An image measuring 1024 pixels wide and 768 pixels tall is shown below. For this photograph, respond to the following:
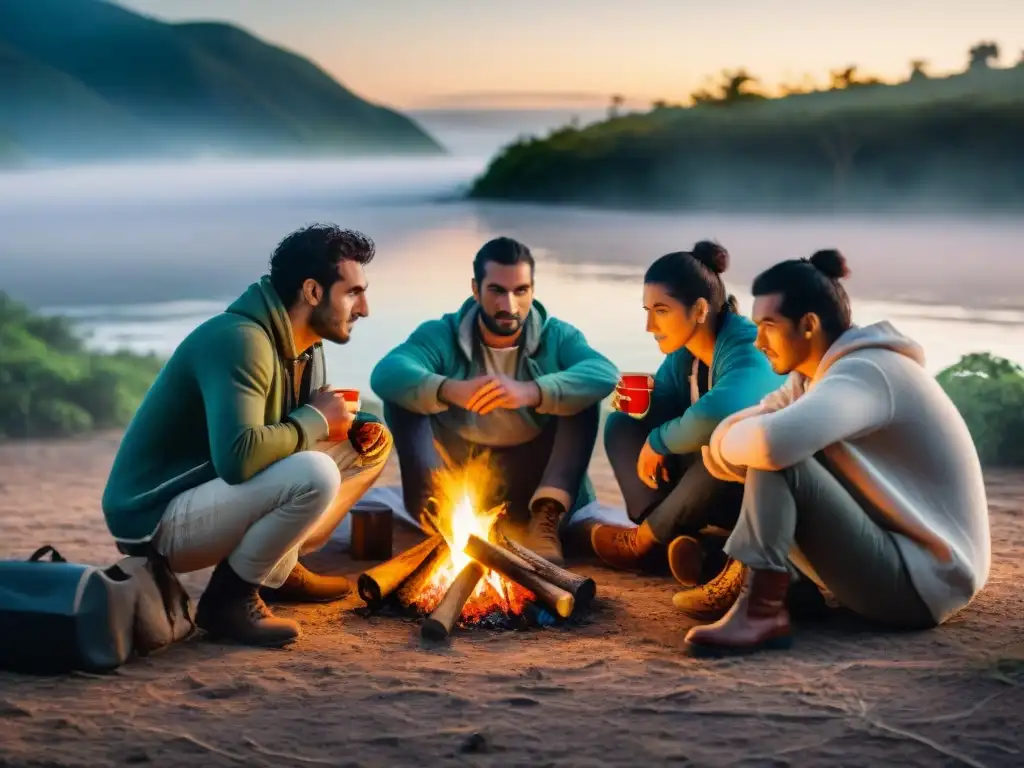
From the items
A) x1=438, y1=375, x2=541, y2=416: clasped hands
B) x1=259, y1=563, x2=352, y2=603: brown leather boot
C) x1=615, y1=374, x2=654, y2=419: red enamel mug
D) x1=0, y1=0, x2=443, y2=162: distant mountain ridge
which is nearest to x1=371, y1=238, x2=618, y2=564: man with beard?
x1=438, y1=375, x2=541, y2=416: clasped hands

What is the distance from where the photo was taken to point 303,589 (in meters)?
5.36

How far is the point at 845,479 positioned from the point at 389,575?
1.75 m

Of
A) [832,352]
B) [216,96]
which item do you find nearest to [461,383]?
[832,352]

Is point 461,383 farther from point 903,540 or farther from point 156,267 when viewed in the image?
point 156,267

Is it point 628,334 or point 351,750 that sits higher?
point 628,334

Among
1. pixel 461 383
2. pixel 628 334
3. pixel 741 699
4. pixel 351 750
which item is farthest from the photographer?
pixel 628 334

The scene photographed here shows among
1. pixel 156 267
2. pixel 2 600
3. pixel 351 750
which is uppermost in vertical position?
pixel 156 267

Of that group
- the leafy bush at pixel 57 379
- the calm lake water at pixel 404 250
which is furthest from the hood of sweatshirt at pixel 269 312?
the leafy bush at pixel 57 379

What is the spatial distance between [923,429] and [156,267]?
925cm

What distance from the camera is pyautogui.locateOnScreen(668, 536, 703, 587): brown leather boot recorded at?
216 inches

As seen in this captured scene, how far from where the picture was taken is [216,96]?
12.0 meters

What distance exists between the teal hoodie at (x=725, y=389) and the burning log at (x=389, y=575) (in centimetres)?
100

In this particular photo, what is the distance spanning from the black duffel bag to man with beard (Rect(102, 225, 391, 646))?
0.95 feet

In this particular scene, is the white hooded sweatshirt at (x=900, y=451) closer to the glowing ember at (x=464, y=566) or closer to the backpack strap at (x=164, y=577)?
the glowing ember at (x=464, y=566)
